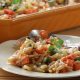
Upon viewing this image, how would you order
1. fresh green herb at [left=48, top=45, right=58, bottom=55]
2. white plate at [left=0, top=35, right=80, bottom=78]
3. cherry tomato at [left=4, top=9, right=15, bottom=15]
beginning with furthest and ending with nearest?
cherry tomato at [left=4, top=9, right=15, bottom=15]
fresh green herb at [left=48, top=45, right=58, bottom=55]
white plate at [left=0, top=35, right=80, bottom=78]

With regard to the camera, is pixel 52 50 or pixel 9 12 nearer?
pixel 52 50

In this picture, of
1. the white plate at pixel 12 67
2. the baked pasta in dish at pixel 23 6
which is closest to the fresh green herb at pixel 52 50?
the white plate at pixel 12 67

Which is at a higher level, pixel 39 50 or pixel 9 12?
pixel 9 12

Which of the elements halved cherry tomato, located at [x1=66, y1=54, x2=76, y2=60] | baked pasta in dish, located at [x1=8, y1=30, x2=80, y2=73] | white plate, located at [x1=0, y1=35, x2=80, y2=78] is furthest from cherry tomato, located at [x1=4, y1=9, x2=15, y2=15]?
halved cherry tomato, located at [x1=66, y1=54, x2=76, y2=60]

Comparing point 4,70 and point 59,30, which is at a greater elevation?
point 59,30

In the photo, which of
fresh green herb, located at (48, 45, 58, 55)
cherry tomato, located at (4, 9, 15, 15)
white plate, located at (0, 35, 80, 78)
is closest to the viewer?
white plate, located at (0, 35, 80, 78)

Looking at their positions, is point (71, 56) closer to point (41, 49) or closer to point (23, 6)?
point (41, 49)

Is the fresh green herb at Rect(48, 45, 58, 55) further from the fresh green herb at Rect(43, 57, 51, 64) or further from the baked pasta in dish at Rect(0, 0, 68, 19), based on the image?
the baked pasta in dish at Rect(0, 0, 68, 19)

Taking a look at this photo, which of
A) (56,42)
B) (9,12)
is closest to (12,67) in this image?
(56,42)

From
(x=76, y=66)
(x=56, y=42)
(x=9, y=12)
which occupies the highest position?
(x=9, y=12)

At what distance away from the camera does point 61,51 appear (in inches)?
42.6

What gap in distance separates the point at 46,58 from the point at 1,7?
1.98ft

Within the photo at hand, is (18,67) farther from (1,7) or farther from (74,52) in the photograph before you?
(1,7)

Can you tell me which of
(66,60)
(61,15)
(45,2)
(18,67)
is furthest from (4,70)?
(45,2)
